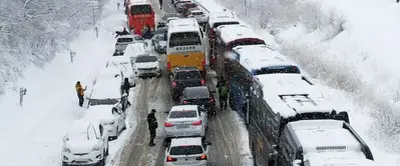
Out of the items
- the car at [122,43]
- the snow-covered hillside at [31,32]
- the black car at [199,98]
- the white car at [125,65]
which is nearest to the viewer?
the black car at [199,98]

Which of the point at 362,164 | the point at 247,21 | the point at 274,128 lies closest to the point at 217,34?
the point at 274,128

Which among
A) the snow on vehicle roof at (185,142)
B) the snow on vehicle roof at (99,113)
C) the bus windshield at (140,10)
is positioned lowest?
the snow on vehicle roof at (99,113)

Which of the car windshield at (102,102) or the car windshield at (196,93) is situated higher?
the car windshield at (196,93)

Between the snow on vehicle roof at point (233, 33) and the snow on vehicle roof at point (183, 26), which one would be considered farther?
the snow on vehicle roof at point (183, 26)

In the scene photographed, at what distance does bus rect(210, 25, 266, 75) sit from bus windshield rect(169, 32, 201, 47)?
129 centimetres

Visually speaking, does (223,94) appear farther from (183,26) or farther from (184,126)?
(183,26)

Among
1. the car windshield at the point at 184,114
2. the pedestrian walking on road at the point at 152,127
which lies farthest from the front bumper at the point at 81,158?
the car windshield at the point at 184,114

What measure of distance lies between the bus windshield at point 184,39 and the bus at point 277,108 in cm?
1108

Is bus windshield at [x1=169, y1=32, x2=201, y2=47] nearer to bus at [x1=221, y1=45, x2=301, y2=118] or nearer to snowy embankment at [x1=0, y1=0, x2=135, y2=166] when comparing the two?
bus at [x1=221, y1=45, x2=301, y2=118]

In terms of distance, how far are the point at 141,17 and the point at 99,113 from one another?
85.4ft

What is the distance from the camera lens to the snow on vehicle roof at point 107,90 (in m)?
26.5

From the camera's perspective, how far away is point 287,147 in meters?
14.0

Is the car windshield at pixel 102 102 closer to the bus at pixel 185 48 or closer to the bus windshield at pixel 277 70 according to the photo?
the bus at pixel 185 48

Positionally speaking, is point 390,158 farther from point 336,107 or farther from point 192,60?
point 192,60
